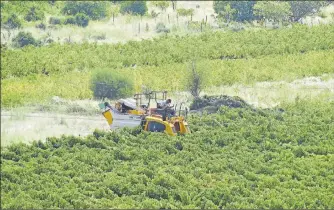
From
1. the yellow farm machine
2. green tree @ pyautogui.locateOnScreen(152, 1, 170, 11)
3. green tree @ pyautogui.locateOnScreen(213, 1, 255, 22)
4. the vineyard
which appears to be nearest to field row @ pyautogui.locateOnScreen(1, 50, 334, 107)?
the vineyard

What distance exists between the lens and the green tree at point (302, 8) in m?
56.1

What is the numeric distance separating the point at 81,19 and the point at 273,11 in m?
9.69

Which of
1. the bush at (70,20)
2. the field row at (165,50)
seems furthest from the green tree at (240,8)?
the bush at (70,20)

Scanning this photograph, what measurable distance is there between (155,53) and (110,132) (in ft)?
48.9

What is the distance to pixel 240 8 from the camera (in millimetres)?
56406

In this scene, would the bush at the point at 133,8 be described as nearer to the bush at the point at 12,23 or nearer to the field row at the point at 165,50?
the bush at the point at 12,23

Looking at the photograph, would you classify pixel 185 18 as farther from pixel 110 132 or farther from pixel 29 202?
pixel 29 202

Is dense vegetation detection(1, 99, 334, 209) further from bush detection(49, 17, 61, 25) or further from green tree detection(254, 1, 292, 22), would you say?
green tree detection(254, 1, 292, 22)

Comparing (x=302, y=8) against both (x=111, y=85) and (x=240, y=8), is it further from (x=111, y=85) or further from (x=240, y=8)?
(x=111, y=85)

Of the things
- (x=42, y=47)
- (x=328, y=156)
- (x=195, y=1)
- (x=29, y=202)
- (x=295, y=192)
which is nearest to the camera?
(x=29, y=202)

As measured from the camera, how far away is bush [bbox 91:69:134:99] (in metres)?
37.1

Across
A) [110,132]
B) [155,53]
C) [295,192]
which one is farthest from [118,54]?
[295,192]

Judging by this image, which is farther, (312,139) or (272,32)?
(272,32)

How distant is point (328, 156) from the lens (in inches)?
1127
